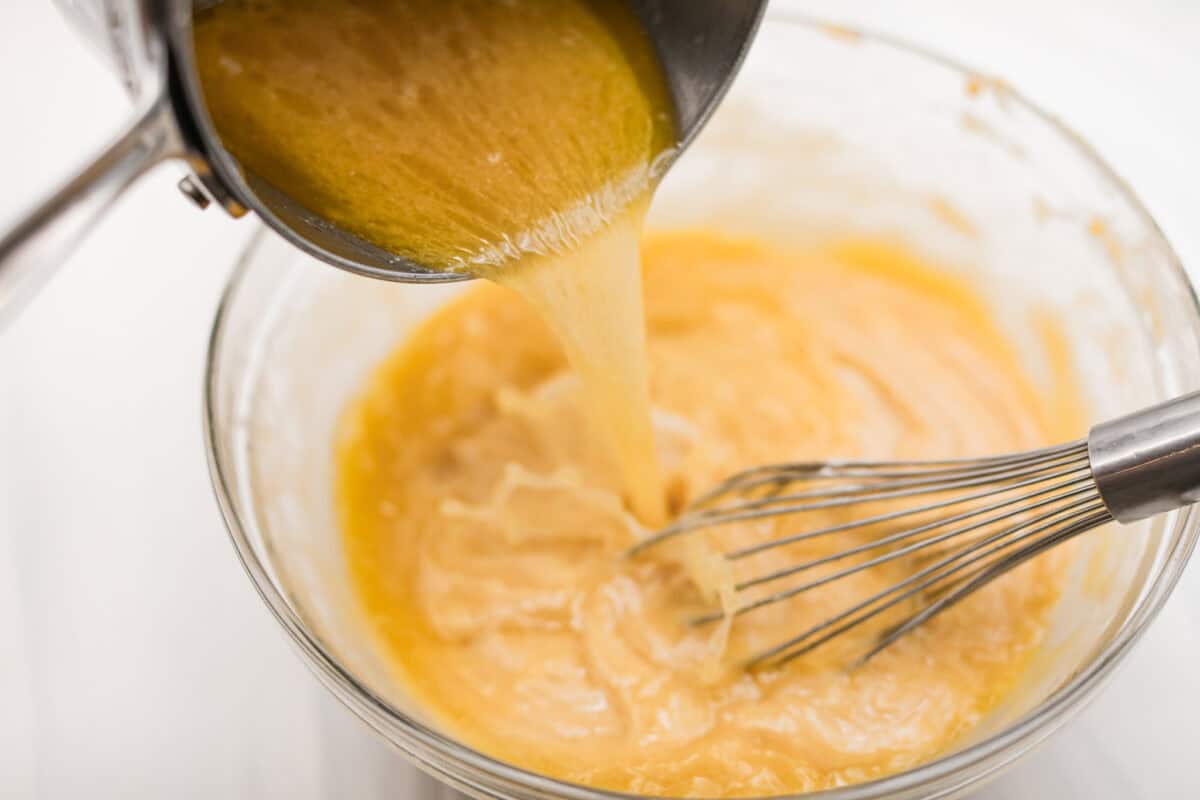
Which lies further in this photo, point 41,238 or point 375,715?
point 375,715

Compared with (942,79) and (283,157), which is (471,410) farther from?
(942,79)

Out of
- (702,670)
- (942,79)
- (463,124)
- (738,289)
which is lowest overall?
(702,670)

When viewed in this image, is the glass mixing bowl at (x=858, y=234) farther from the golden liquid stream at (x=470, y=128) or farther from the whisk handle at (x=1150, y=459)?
the golden liquid stream at (x=470, y=128)

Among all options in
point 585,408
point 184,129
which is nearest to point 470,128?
point 184,129

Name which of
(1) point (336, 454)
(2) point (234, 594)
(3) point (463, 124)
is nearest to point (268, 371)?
(1) point (336, 454)

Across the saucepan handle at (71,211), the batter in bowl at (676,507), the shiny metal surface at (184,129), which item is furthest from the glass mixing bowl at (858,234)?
the saucepan handle at (71,211)

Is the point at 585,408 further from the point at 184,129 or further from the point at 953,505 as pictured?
the point at 184,129
